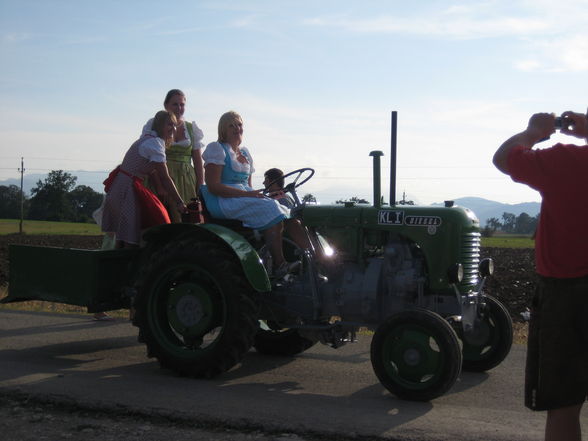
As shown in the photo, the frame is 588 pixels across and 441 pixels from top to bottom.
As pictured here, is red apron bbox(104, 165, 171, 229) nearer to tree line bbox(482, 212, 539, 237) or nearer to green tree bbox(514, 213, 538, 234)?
tree line bbox(482, 212, 539, 237)

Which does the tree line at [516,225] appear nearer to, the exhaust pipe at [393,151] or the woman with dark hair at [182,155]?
the woman with dark hair at [182,155]

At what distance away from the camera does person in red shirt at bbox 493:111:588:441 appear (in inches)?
118

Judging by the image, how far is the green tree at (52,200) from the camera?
81.4 m

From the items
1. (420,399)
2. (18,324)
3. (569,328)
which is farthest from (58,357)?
(569,328)

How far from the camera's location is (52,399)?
16.0 ft

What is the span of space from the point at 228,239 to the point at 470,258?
5.76 ft

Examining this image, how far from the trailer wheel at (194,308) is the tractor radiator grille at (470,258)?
1547 millimetres

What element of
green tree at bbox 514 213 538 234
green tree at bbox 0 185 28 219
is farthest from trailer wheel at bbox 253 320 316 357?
green tree at bbox 514 213 538 234

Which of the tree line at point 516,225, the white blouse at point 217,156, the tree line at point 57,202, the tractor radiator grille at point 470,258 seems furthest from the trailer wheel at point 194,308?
the tree line at point 516,225

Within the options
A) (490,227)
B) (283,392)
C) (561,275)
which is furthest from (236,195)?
(490,227)

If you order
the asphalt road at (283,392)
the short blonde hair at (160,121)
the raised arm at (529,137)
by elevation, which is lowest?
the asphalt road at (283,392)

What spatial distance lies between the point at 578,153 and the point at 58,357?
4.65 m

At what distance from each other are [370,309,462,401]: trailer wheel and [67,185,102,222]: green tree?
259ft

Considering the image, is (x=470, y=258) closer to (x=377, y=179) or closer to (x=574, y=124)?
(x=377, y=179)
